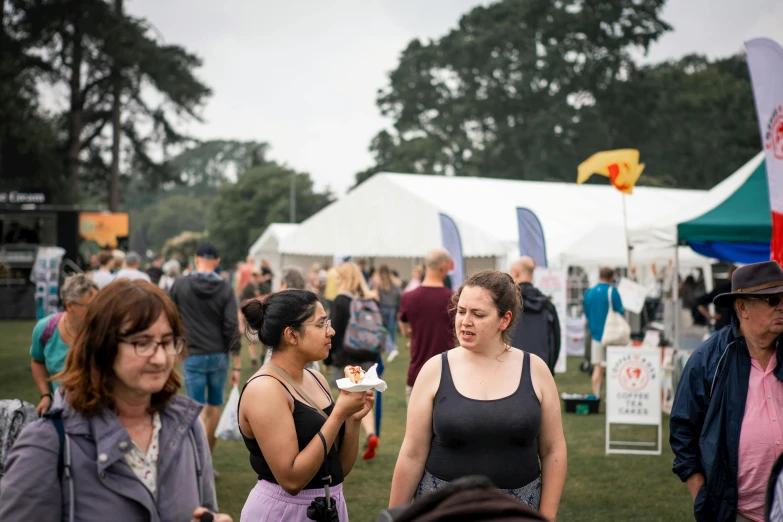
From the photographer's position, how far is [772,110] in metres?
5.68

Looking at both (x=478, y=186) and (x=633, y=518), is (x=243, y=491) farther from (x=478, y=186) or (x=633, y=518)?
(x=478, y=186)

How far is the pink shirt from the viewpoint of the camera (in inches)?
135

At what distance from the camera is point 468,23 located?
61719 mm

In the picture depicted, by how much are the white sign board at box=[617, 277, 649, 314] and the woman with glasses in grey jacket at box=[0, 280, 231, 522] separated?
418 inches

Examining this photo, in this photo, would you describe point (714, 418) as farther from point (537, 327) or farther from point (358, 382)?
point (537, 327)

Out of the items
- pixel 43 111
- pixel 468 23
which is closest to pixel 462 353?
pixel 43 111

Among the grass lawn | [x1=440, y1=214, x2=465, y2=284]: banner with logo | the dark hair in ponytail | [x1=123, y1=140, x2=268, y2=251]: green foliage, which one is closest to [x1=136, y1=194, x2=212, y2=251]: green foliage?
[x1=123, y1=140, x2=268, y2=251]: green foliage

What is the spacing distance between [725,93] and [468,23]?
62.0 feet

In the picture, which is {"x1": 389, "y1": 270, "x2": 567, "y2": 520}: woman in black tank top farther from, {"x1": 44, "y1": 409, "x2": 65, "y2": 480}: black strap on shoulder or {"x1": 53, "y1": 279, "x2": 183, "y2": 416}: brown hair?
{"x1": 44, "y1": 409, "x2": 65, "y2": 480}: black strap on shoulder

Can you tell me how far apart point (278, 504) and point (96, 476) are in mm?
1238

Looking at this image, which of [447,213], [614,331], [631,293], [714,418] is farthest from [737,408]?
[447,213]

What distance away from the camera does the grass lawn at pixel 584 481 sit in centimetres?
660

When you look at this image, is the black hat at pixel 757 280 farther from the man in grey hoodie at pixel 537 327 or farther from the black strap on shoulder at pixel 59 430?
the man in grey hoodie at pixel 537 327

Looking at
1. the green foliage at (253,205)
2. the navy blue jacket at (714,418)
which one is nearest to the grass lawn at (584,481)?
the navy blue jacket at (714,418)
